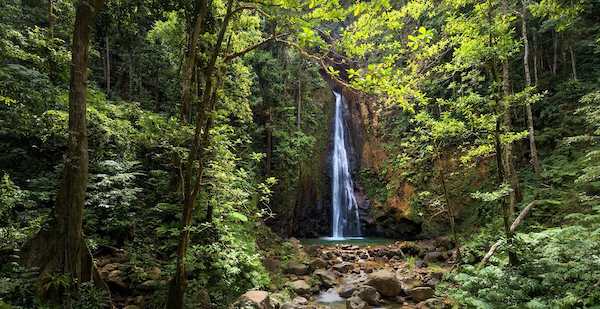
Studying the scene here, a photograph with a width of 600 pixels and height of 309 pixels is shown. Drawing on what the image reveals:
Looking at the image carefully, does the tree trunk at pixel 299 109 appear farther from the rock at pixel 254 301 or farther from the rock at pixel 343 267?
the rock at pixel 254 301

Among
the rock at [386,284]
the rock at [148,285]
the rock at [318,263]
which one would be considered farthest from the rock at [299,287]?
the rock at [148,285]

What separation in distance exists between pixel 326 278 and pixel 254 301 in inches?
196

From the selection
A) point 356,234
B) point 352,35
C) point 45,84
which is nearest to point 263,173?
point 356,234

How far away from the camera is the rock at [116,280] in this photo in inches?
241

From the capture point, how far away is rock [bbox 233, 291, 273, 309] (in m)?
6.24

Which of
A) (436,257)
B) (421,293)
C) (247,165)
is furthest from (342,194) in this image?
(421,293)

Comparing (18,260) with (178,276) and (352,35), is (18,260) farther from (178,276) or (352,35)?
(352,35)

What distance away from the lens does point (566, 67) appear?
15.1m

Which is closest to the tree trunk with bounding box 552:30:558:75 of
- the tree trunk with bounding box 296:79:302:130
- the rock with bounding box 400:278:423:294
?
the rock with bounding box 400:278:423:294

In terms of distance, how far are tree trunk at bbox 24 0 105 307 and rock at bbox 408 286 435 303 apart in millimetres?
7461

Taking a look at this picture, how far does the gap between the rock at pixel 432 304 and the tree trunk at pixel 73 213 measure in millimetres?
7038

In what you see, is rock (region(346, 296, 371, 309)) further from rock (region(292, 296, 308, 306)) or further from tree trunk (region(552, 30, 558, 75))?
tree trunk (region(552, 30, 558, 75))

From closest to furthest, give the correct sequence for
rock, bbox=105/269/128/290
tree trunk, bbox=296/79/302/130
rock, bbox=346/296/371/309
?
rock, bbox=105/269/128/290 < rock, bbox=346/296/371/309 < tree trunk, bbox=296/79/302/130

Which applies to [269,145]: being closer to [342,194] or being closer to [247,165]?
[247,165]
